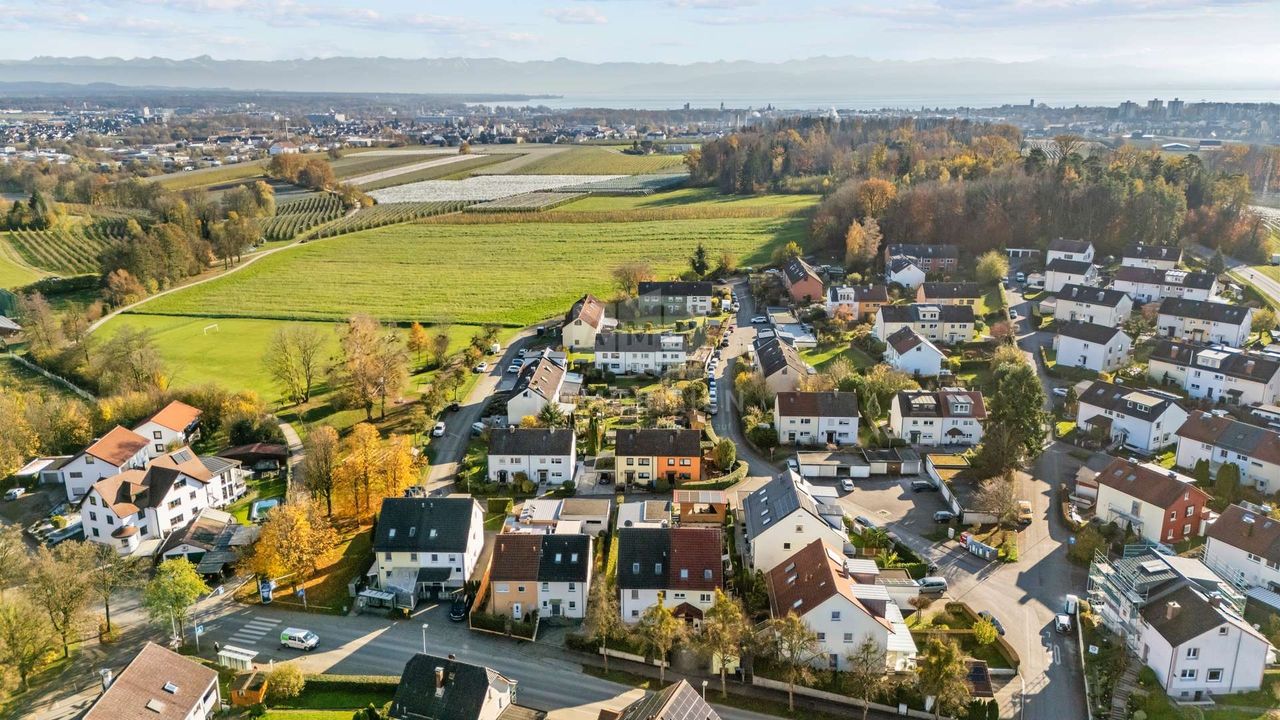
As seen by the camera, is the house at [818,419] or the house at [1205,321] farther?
the house at [1205,321]

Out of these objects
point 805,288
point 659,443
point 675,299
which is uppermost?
point 805,288

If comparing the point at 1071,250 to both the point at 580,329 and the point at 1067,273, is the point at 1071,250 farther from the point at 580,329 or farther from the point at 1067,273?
the point at 580,329

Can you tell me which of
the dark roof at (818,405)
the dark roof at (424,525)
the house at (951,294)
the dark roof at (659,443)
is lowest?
the dark roof at (424,525)

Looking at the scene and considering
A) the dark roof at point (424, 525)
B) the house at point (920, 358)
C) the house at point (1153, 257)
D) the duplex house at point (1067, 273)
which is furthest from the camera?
the house at point (1153, 257)

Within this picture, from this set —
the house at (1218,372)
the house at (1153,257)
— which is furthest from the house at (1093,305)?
the house at (1153,257)

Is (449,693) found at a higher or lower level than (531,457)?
lower

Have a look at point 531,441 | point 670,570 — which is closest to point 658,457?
point 531,441

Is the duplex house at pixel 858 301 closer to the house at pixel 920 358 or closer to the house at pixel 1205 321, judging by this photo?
the house at pixel 920 358
